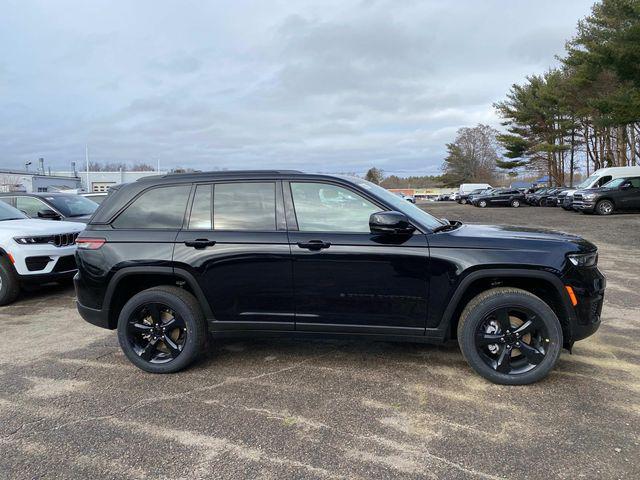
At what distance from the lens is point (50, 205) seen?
895 centimetres

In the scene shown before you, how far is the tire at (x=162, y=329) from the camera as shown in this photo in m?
3.86

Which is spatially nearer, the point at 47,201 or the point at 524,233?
the point at 524,233

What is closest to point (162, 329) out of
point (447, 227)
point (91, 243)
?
point (91, 243)

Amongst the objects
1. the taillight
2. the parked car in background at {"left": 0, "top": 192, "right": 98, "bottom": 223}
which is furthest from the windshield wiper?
the parked car in background at {"left": 0, "top": 192, "right": 98, "bottom": 223}

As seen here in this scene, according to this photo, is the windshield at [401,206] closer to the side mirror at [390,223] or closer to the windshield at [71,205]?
the side mirror at [390,223]

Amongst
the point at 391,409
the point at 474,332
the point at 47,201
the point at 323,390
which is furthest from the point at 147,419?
the point at 47,201

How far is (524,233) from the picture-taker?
383 cm

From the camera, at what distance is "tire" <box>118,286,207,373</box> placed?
12.7ft

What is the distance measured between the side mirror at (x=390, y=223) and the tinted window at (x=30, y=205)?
7949 mm

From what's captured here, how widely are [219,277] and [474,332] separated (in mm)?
2132

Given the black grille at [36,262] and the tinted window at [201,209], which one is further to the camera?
the black grille at [36,262]

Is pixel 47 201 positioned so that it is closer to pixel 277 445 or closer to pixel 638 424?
pixel 277 445

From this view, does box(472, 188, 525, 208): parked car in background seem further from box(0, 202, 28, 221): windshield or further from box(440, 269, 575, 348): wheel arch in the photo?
box(440, 269, 575, 348): wheel arch

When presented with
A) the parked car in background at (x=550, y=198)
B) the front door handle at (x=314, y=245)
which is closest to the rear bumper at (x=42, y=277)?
the front door handle at (x=314, y=245)
